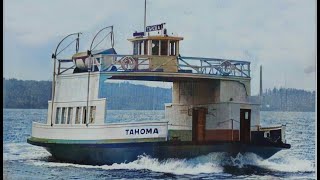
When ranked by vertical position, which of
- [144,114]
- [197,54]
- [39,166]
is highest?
[197,54]

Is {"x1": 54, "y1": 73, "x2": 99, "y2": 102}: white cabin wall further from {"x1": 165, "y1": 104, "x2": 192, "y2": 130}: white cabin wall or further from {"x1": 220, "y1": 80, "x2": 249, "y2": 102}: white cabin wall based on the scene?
{"x1": 220, "y1": 80, "x2": 249, "y2": 102}: white cabin wall

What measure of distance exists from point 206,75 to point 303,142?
1.82 feet

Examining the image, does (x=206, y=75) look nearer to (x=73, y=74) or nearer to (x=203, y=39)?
(x=203, y=39)

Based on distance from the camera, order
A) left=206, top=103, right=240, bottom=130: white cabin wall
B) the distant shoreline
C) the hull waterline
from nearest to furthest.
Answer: the distant shoreline, the hull waterline, left=206, top=103, right=240, bottom=130: white cabin wall

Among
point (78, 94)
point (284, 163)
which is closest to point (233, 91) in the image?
point (284, 163)

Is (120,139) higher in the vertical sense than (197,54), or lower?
lower

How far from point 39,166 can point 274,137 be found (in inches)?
42.4

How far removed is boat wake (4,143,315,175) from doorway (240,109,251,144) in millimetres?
73

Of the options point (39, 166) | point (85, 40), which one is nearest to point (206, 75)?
point (85, 40)

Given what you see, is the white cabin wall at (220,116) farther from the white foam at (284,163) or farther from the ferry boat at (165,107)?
the white foam at (284,163)

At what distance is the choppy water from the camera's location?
3514mm

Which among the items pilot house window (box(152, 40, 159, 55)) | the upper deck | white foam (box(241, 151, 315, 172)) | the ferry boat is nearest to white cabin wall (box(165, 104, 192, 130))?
the ferry boat

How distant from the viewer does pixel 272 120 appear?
12.3 ft

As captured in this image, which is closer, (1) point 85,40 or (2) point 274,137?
(1) point 85,40
